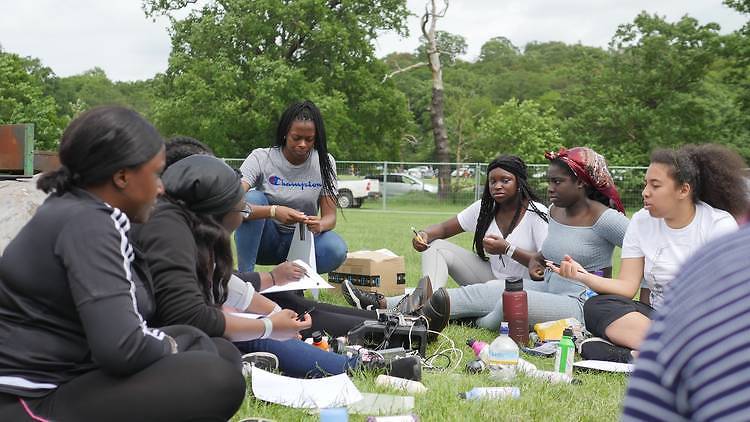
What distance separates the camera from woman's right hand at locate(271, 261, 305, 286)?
4195 millimetres

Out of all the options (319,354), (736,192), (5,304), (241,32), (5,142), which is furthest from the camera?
(241,32)

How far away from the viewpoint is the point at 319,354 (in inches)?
Answer: 146

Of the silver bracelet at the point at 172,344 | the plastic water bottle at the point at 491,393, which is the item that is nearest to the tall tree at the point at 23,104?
the plastic water bottle at the point at 491,393

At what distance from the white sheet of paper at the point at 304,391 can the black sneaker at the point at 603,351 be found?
1.63 metres

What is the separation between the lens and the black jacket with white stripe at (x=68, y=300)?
6.79ft

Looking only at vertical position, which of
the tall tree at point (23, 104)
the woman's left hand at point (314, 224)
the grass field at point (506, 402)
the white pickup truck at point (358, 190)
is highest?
the tall tree at point (23, 104)

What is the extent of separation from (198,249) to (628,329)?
248cm

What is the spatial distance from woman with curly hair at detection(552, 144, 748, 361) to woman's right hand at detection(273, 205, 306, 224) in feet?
6.43

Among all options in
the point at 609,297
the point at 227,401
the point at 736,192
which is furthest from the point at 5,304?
the point at 736,192

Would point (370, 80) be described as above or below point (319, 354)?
above

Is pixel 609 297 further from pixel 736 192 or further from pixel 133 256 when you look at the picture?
pixel 133 256

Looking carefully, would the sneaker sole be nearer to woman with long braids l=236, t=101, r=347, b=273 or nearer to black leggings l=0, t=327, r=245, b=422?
woman with long braids l=236, t=101, r=347, b=273

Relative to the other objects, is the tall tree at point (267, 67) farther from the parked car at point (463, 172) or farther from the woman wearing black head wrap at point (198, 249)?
the woman wearing black head wrap at point (198, 249)

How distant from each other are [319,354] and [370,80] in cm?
2958
